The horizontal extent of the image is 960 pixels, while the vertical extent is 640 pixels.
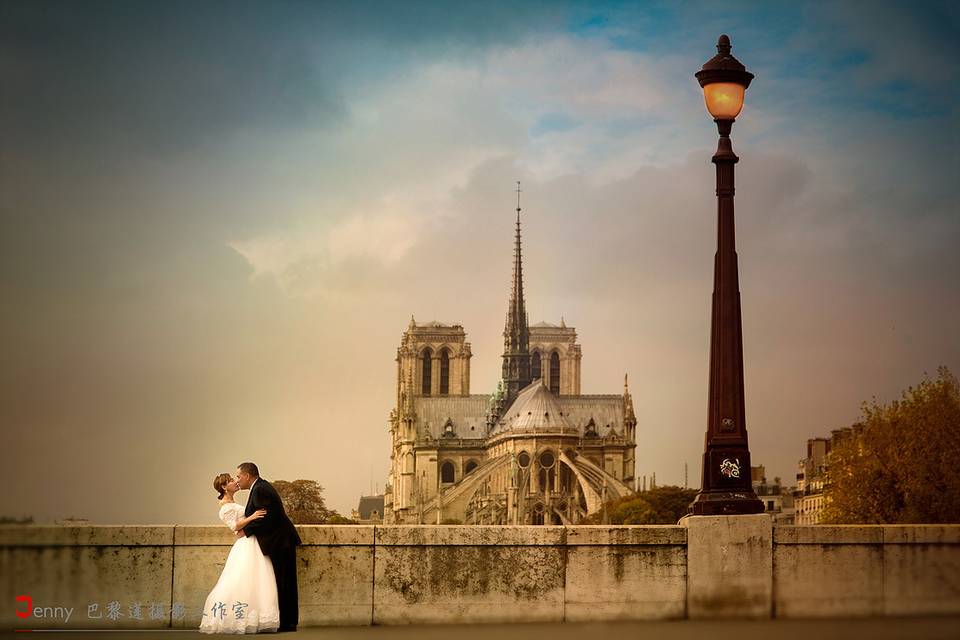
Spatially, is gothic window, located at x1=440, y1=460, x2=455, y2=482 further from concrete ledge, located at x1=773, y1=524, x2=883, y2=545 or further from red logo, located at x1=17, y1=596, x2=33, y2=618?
red logo, located at x1=17, y1=596, x2=33, y2=618

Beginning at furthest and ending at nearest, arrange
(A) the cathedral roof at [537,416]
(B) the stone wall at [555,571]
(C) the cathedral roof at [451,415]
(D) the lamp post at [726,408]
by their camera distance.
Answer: (C) the cathedral roof at [451,415]
(A) the cathedral roof at [537,416]
(D) the lamp post at [726,408]
(B) the stone wall at [555,571]

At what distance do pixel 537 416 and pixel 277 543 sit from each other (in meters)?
159

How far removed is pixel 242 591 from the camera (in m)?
14.8

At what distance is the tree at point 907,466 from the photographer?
172 feet

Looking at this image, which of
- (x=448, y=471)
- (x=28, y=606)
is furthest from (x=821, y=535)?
(x=448, y=471)

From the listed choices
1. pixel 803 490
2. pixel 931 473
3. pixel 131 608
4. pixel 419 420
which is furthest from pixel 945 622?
pixel 419 420

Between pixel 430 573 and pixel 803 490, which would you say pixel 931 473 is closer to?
pixel 430 573

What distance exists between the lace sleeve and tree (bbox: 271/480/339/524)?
81.1 metres

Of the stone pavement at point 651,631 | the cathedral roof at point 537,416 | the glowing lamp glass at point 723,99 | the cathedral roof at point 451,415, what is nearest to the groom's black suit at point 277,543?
the stone pavement at point 651,631

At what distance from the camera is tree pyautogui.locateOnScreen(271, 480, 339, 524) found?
98.8 metres

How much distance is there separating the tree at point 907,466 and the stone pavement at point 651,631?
36497 millimetres

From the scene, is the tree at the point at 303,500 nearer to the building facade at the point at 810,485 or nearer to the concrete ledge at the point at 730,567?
the building facade at the point at 810,485

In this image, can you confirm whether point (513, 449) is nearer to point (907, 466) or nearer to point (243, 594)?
point (907, 466)

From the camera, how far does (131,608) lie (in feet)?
51.5
